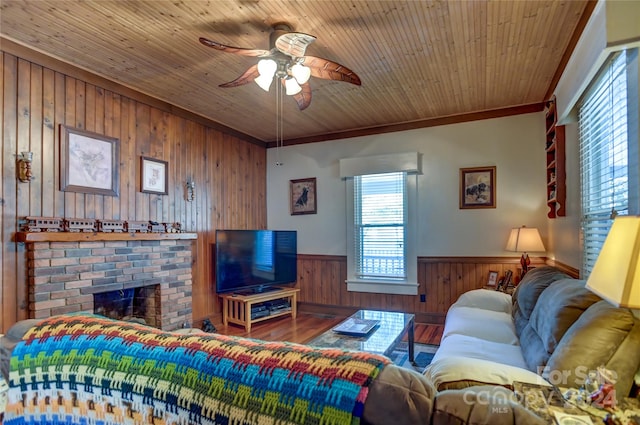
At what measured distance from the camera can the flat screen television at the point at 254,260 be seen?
13.6ft

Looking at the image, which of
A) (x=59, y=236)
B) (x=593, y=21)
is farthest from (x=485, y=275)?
(x=59, y=236)

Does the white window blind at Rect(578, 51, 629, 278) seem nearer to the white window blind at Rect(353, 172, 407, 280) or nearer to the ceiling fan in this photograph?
the ceiling fan

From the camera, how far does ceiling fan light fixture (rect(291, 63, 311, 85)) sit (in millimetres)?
2332

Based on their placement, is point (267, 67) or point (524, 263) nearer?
point (267, 67)

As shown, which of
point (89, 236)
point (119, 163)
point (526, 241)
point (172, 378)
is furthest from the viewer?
point (526, 241)

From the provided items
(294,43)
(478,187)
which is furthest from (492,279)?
(294,43)

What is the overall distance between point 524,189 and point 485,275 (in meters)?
1.08

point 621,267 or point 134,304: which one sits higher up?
point 621,267

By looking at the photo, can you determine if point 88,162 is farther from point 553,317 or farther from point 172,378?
point 553,317

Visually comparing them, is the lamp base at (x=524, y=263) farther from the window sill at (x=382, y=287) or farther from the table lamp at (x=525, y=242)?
the window sill at (x=382, y=287)

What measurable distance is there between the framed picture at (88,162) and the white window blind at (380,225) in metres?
2.90

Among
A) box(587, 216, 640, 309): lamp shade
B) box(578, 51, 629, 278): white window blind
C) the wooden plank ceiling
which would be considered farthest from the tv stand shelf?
box(587, 216, 640, 309): lamp shade

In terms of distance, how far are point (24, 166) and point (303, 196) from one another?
325cm

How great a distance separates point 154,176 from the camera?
3.56 m
